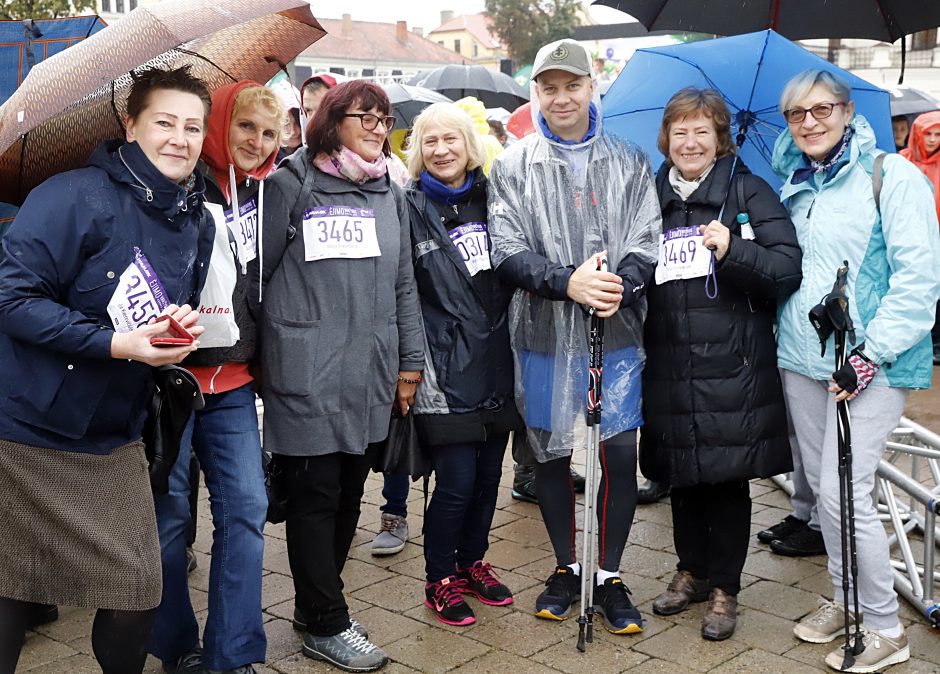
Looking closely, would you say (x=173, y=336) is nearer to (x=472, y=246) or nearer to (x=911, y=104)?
(x=472, y=246)

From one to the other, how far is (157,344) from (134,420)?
12.9 inches

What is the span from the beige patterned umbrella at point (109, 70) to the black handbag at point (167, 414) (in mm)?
687

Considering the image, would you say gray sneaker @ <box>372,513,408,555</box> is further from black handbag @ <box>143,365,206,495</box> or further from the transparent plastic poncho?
black handbag @ <box>143,365,206,495</box>

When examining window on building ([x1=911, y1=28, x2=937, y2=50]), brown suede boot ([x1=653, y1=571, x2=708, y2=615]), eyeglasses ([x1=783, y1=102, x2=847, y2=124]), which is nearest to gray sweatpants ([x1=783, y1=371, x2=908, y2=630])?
brown suede boot ([x1=653, y1=571, x2=708, y2=615])

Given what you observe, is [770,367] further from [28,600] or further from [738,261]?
[28,600]

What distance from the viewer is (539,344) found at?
4055 mm

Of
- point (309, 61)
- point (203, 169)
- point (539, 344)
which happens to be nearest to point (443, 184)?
point (539, 344)

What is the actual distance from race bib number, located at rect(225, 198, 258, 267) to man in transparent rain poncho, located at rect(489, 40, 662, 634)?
0.92m

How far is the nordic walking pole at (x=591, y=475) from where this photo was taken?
3824mm

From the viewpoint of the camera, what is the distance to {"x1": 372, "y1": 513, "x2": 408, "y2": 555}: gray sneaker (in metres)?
4.85

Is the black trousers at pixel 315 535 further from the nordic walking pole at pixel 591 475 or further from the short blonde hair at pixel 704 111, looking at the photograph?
the short blonde hair at pixel 704 111

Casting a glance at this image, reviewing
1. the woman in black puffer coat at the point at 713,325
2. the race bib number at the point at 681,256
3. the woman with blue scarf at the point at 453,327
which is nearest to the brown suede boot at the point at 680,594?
the woman in black puffer coat at the point at 713,325

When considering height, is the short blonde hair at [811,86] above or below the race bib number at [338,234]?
above

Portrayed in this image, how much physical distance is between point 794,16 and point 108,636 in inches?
147
